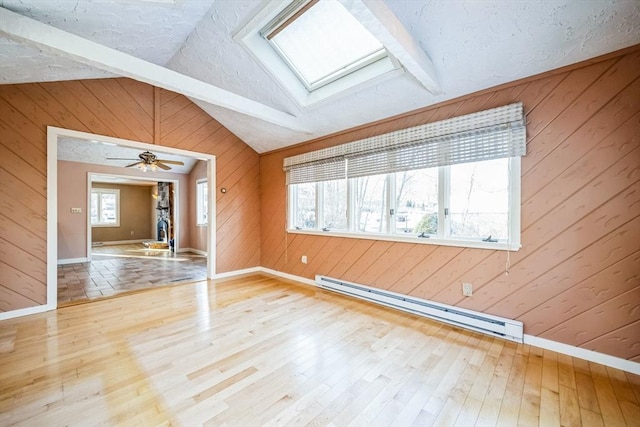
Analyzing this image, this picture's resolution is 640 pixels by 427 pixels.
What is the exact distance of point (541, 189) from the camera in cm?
216

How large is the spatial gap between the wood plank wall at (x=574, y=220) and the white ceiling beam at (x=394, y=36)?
595mm

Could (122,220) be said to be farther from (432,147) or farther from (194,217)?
(432,147)

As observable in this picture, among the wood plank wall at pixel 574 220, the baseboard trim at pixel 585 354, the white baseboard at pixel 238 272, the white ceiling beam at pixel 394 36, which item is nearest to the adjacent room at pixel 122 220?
the white baseboard at pixel 238 272

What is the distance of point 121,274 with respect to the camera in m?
4.68

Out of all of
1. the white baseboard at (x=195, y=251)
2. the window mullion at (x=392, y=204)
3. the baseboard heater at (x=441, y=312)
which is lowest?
the white baseboard at (x=195, y=251)

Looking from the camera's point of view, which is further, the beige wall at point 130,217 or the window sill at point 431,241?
the beige wall at point 130,217

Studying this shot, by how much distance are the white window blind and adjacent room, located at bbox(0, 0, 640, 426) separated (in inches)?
0.8

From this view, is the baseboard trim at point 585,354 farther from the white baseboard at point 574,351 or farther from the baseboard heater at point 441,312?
the baseboard heater at point 441,312

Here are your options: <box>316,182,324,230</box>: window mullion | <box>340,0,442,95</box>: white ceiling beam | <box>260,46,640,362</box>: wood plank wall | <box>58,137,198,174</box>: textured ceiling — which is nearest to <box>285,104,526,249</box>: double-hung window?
<box>316,182,324,230</box>: window mullion

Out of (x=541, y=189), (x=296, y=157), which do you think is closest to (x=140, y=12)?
(x=296, y=157)

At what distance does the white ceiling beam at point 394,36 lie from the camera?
1612 millimetres

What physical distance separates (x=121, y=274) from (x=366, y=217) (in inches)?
181

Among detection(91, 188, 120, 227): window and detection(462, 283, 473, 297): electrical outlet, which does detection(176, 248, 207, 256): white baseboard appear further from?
detection(462, 283, 473, 297): electrical outlet

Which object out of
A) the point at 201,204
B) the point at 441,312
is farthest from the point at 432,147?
the point at 201,204
